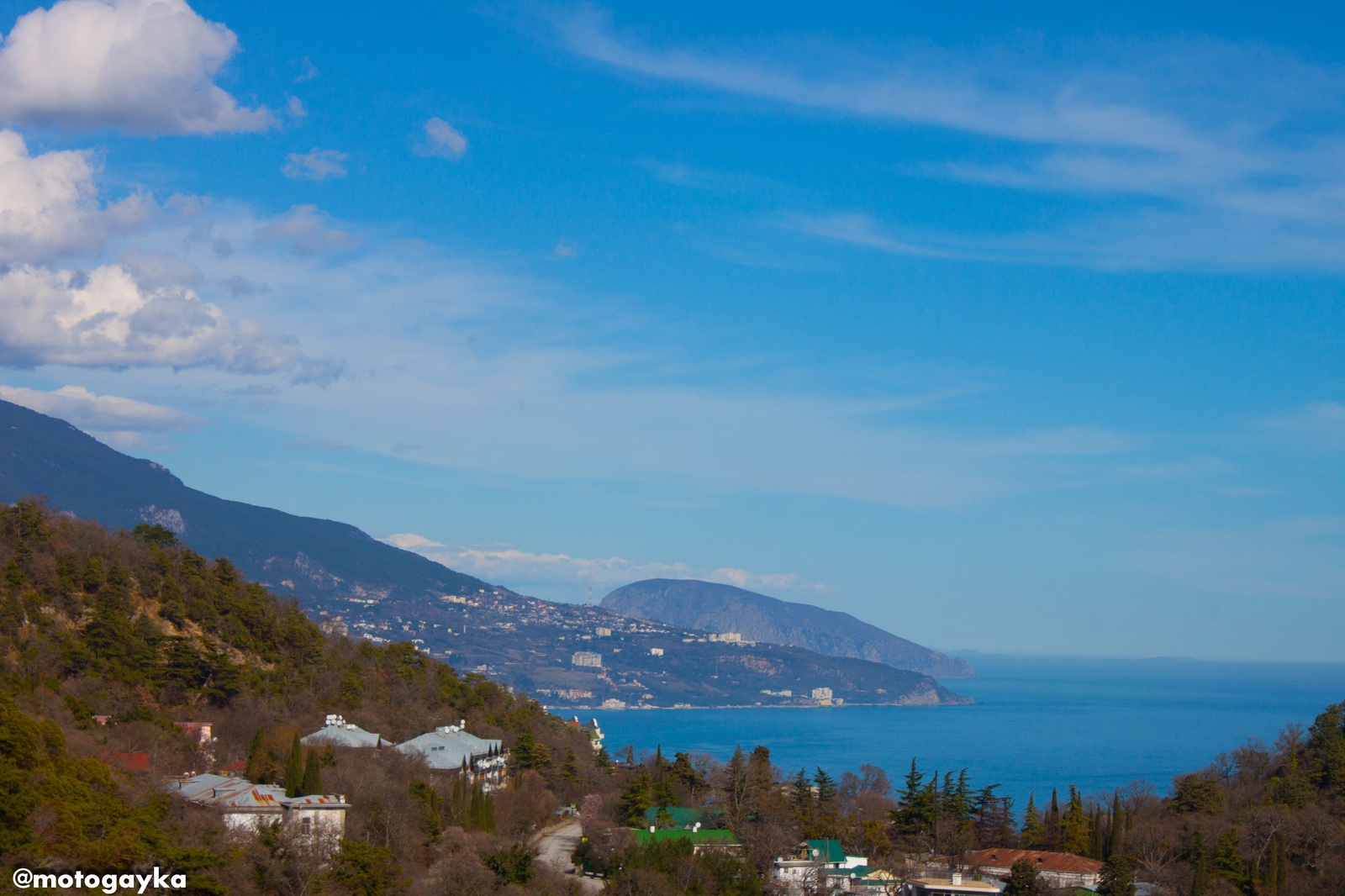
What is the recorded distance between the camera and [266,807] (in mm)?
31703

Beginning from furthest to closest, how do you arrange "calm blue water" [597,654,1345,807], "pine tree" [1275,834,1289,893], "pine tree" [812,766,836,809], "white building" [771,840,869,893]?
"calm blue water" [597,654,1345,807] < "pine tree" [812,766,836,809] < "pine tree" [1275,834,1289,893] < "white building" [771,840,869,893]

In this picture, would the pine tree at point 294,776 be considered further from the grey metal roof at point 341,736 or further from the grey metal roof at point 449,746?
the grey metal roof at point 449,746

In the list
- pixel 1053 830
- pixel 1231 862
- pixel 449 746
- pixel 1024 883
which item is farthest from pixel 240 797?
pixel 1231 862

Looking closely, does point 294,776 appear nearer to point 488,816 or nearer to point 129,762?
point 129,762

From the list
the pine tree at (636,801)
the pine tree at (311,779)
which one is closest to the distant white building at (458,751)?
the pine tree at (636,801)

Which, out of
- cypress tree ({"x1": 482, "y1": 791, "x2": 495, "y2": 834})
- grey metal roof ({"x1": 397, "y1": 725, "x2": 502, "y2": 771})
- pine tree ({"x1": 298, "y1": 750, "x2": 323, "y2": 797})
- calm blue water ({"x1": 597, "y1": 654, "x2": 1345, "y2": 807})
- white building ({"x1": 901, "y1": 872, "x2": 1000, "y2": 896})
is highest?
pine tree ({"x1": 298, "y1": 750, "x2": 323, "y2": 797})

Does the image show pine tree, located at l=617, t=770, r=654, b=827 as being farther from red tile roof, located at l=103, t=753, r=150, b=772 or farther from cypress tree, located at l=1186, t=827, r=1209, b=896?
cypress tree, located at l=1186, t=827, r=1209, b=896

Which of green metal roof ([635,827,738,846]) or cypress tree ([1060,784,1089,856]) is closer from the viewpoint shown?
green metal roof ([635,827,738,846])

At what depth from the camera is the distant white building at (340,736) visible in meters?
43.6

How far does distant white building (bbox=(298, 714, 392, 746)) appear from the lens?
143ft

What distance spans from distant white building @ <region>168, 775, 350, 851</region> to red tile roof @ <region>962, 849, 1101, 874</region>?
21.0 metres

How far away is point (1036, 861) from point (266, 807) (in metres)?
24.2

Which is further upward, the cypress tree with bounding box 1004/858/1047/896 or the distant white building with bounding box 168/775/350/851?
the distant white building with bounding box 168/775/350/851

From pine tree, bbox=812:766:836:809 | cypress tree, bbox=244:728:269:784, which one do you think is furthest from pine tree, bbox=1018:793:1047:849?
cypress tree, bbox=244:728:269:784
